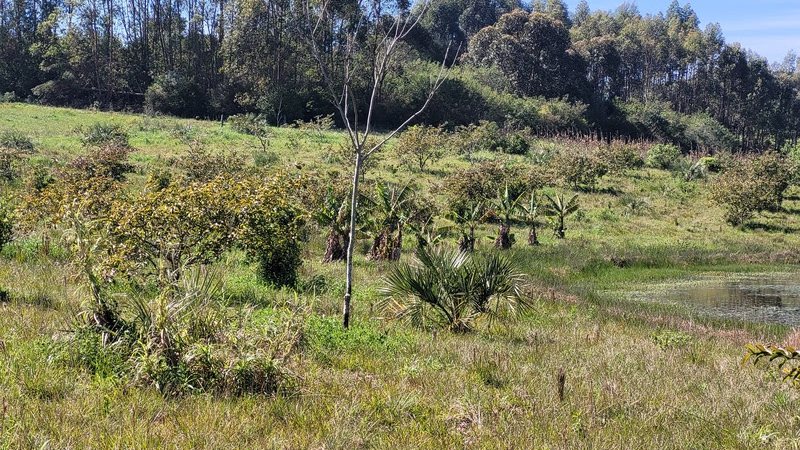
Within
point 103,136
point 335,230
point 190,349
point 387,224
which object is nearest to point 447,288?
point 190,349

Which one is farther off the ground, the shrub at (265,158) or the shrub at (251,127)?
the shrub at (251,127)

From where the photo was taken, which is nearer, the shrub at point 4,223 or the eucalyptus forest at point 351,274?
the eucalyptus forest at point 351,274

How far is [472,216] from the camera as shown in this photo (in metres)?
26.5

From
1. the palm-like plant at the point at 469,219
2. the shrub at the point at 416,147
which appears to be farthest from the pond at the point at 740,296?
the shrub at the point at 416,147

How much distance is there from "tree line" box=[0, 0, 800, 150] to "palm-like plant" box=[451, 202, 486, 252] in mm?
17261

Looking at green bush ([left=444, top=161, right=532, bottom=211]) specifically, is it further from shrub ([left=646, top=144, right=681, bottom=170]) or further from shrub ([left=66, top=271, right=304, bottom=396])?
shrub ([left=66, top=271, right=304, bottom=396])

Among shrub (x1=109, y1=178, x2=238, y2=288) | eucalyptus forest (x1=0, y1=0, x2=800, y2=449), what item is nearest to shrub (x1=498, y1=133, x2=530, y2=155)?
eucalyptus forest (x1=0, y1=0, x2=800, y2=449)

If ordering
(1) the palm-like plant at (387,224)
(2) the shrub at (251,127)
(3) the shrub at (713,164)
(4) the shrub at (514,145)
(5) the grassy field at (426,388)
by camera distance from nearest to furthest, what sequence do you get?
(5) the grassy field at (426,388) < (1) the palm-like plant at (387,224) < (2) the shrub at (251,127) < (4) the shrub at (514,145) < (3) the shrub at (713,164)

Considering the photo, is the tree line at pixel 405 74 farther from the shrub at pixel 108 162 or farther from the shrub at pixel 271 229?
the shrub at pixel 271 229

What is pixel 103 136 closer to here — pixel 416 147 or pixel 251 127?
pixel 251 127

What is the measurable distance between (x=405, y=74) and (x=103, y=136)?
132ft

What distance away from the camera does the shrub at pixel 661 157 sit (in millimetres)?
53219

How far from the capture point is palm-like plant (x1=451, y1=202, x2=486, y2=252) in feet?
85.9

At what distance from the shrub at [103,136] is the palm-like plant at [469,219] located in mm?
17629
